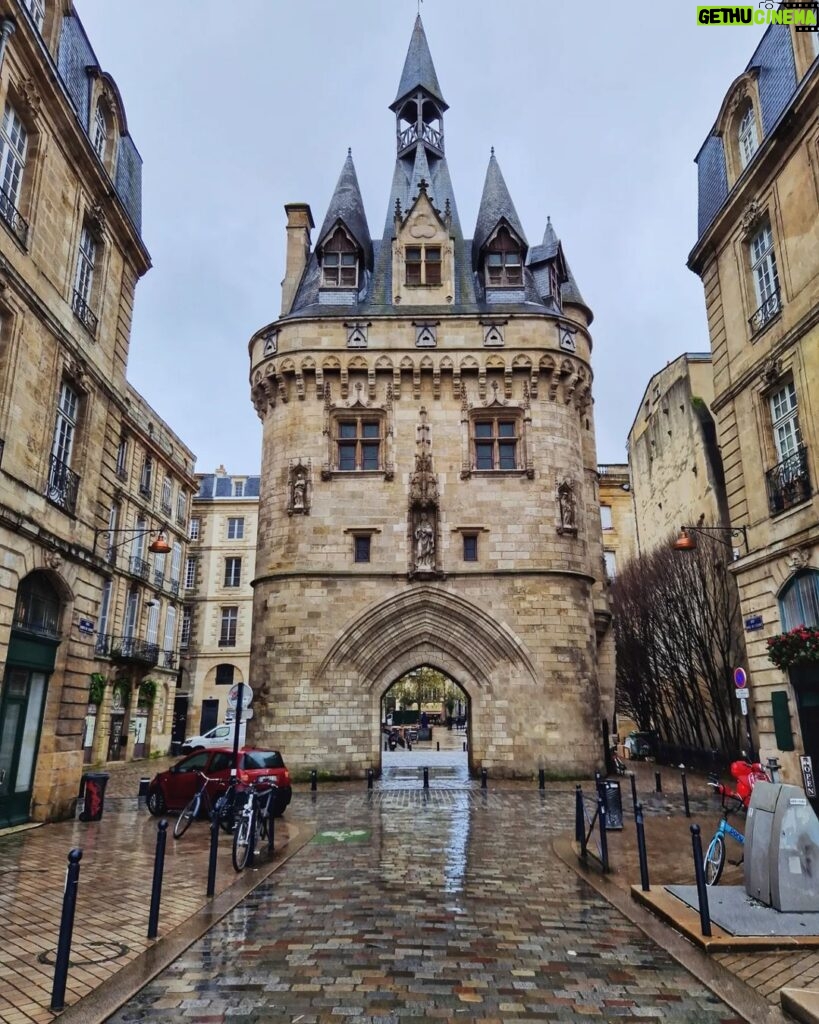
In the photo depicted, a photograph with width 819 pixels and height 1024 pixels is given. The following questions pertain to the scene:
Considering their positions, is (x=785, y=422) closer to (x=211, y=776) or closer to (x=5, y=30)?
(x=211, y=776)

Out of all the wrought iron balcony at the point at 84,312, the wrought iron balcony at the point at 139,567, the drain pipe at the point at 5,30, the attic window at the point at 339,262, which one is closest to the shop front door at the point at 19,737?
the wrought iron balcony at the point at 84,312

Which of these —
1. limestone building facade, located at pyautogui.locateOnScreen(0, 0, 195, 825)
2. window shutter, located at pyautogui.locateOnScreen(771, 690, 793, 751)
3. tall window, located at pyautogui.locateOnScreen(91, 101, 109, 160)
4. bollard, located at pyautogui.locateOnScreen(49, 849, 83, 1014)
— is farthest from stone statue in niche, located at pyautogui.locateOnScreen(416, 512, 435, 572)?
bollard, located at pyautogui.locateOnScreen(49, 849, 83, 1014)

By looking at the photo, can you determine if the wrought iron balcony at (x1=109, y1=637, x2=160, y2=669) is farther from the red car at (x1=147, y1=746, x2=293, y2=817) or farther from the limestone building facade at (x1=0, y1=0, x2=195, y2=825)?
the red car at (x1=147, y1=746, x2=293, y2=817)

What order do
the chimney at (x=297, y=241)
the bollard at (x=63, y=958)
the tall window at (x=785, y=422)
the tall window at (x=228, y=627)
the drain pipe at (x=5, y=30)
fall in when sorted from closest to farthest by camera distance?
the bollard at (x=63, y=958)
the drain pipe at (x=5, y=30)
the tall window at (x=785, y=422)
the chimney at (x=297, y=241)
the tall window at (x=228, y=627)

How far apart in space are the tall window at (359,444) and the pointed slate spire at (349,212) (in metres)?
6.32

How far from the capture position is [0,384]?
10.7 meters

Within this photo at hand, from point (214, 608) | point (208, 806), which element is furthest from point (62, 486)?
point (214, 608)

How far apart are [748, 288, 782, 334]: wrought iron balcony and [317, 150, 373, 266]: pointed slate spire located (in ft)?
45.3

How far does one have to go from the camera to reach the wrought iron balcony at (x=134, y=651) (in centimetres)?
2612

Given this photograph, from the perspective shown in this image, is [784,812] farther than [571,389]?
No

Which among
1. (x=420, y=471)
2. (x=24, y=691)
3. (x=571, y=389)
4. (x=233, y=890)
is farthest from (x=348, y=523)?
(x=233, y=890)

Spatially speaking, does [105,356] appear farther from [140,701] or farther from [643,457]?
[643,457]

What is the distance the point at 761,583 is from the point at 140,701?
80.0 ft

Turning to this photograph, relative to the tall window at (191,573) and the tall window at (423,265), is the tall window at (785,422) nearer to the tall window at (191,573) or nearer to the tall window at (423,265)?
the tall window at (423,265)
